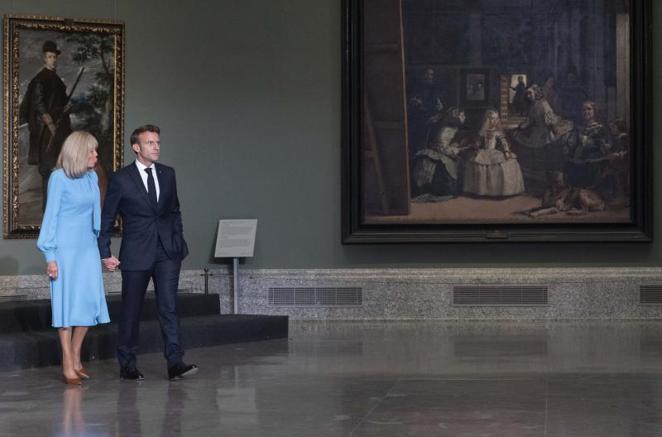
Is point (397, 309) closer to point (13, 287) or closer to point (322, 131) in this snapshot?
point (322, 131)

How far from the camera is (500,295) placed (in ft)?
50.4

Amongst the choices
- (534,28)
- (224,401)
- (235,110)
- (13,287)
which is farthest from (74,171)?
(534,28)

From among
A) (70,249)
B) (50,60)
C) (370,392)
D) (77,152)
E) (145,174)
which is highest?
(50,60)

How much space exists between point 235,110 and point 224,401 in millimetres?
7968

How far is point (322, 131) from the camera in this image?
15578 mm

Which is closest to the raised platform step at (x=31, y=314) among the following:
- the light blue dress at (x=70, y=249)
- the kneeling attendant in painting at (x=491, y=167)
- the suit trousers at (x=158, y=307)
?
the light blue dress at (x=70, y=249)

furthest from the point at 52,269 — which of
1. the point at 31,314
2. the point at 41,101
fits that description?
the point at 41,101

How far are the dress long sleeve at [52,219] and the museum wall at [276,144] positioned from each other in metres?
6.06

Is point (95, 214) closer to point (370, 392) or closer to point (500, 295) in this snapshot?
point (370, 392)

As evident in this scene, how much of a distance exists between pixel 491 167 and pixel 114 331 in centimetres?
613

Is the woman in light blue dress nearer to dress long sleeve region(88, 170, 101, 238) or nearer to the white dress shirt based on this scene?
dress long sleeve region(88, 170, 101, 238)

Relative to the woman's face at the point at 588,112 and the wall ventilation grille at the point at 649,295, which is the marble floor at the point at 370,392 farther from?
the woman's face at the point at 588,112

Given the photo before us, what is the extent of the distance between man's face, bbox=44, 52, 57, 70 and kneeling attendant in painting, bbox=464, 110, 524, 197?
5.35 metres

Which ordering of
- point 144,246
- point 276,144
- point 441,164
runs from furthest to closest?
1. point 276,144
2. point 441,164
3. point 144,246
